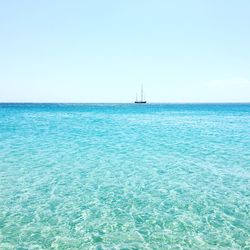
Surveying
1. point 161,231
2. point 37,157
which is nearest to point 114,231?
point 161,231

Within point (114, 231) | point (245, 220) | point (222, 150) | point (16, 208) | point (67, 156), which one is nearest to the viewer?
point (114, 231)

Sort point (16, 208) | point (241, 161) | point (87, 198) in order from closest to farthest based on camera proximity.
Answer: point (16, 208), point (87, 198), point (241, 161)

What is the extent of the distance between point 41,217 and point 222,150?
14.3 meters

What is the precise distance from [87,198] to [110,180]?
2.26 metres

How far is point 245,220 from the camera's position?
8172 millimetres

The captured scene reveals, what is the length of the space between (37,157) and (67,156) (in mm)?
1635

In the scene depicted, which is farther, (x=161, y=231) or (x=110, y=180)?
(x=110, y=180)

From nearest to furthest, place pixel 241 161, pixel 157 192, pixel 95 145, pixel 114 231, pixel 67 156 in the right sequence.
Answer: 1. pixel 114 231
2. pixel 157 192
3. pixel 241 161
4. pixel 67 156
5. pixel 95 145

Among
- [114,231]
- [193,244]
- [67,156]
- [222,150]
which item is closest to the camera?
[193,244]

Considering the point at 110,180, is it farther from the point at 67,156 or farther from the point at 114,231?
the point at 67,156

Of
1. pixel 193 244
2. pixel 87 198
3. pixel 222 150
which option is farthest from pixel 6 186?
pixel 222 150

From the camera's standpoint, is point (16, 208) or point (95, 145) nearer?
point (16, 208)

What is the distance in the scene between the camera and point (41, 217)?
825 centimetres

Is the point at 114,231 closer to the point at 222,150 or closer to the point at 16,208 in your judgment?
the point at 16,208
